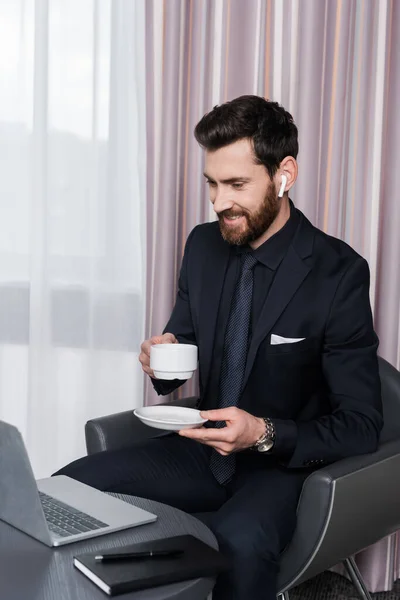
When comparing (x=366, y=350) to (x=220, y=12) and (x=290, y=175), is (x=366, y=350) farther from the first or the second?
(x=220, y=12)

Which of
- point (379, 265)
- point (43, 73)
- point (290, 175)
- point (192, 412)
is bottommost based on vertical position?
point (192, 412)

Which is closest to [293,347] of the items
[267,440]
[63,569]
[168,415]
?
[267,440]

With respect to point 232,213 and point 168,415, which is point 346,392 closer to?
point 168,415

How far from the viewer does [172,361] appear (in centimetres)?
184

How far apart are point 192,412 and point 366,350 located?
19.9 inches

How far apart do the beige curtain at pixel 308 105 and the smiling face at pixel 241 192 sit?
57 cm

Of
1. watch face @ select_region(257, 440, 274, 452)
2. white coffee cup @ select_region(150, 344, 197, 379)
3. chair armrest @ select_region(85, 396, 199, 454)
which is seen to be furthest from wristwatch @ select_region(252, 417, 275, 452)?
chair armrest @ select_region(85, 396, 199, 454)

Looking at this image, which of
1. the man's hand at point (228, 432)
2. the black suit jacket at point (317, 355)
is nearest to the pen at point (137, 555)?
the man's hand at point (228, 432)

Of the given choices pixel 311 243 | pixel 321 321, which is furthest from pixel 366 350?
pixel 311 243

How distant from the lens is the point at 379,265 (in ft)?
8.87

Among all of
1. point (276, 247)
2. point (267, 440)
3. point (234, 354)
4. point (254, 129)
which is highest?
point (254, 129)

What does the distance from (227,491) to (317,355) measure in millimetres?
446

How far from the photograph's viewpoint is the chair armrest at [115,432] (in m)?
2.17

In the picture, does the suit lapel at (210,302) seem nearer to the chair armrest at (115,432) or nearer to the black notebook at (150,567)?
the chair armrest at (115,432)
